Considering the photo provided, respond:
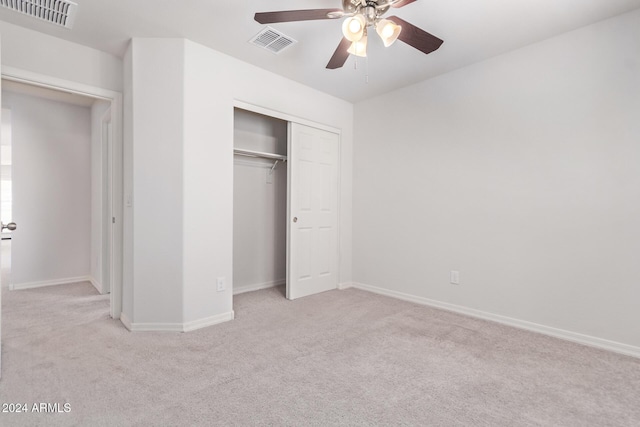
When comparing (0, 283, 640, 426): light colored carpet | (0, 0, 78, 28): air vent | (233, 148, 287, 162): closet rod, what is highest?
(0, 0, 78, 28): air vent

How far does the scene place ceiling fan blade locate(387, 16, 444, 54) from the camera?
6.53 feet

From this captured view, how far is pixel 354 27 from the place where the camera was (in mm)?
1904

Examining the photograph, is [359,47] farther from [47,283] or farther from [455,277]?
[47,283]

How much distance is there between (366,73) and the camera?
3.42 meters

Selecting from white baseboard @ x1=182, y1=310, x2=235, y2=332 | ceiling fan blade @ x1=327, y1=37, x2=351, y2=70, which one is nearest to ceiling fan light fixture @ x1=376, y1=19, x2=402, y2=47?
ceiling fan blade @ x1=327, y1=37, x2=351, y2=70

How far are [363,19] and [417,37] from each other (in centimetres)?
41

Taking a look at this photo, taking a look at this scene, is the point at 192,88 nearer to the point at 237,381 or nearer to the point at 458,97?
the point at 237,381

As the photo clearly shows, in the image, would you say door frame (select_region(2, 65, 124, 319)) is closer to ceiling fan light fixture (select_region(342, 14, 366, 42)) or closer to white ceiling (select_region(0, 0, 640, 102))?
white ceiling (select_region(0, 0, 640, 102))

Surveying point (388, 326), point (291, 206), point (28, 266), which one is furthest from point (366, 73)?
point (28, 266)

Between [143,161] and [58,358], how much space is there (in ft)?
5.17

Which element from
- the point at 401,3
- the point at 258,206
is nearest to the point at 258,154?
the point at 258,206

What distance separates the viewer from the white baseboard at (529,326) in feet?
7.97

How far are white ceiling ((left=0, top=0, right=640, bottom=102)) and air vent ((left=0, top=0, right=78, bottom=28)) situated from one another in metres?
0.06

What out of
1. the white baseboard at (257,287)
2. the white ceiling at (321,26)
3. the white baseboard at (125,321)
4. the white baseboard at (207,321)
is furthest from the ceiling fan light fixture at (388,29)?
the white baseboard at (257,287)
